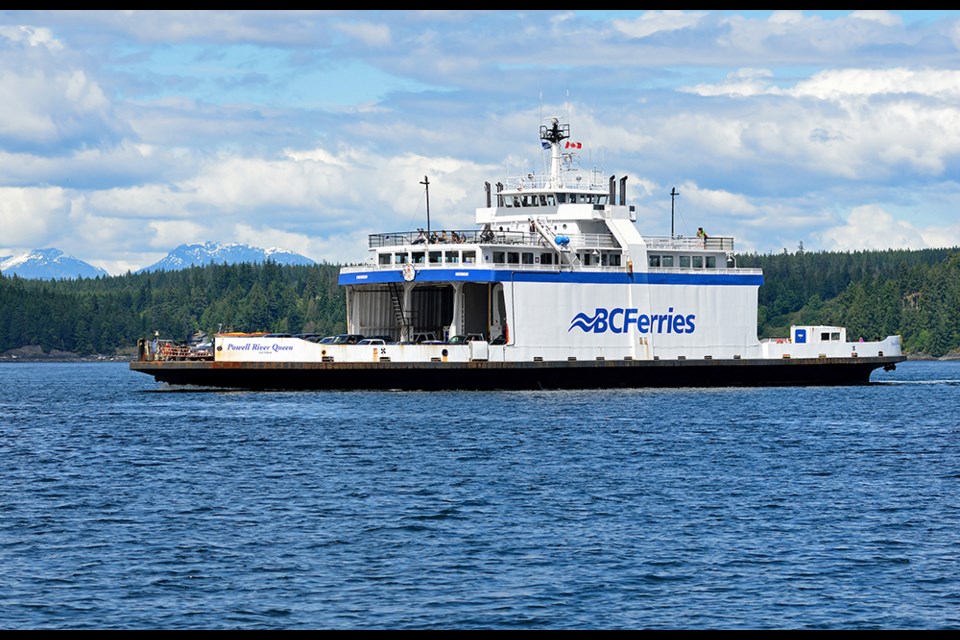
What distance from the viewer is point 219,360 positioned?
64.8 metres

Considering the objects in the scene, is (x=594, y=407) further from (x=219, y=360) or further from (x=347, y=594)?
(x=347, y=594)

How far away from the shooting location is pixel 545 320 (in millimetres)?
68938

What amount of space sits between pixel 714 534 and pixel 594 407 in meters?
30.7

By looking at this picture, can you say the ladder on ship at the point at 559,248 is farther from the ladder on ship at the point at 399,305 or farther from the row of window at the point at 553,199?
the ladder on ship at the point at 399,305

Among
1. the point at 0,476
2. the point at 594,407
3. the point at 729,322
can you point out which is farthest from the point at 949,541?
the point at 729,322

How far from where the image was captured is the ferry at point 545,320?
65.4 meters

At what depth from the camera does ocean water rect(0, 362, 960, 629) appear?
73.8 ft

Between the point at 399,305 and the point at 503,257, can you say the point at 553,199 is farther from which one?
the point at 399,305

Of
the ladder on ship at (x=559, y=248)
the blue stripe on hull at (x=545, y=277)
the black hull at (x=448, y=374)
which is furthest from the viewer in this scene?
the ladder on ship at (x=559, y=248)

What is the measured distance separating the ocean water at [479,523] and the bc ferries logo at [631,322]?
15762mm

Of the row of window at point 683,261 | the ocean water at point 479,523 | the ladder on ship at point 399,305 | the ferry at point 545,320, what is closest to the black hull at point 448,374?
the ferry at point 545,320

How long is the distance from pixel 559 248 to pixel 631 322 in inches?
223

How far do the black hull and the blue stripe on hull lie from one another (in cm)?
423

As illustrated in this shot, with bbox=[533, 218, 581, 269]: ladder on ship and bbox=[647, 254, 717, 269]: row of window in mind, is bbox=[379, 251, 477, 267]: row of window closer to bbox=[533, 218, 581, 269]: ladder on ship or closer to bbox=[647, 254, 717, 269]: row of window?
bbox=[533, 218, 581, 269]: ladder on ship
